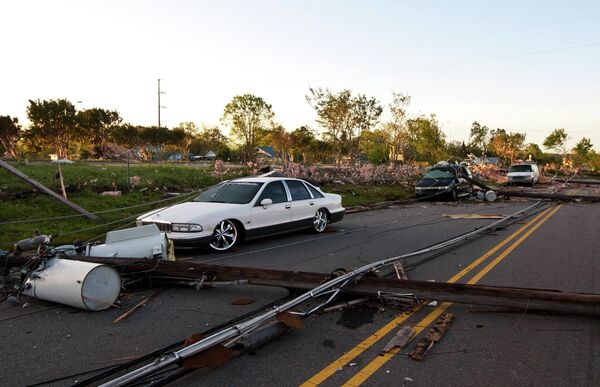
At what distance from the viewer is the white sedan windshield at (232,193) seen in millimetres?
10328

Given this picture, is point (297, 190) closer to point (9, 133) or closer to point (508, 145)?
point (9, 133)

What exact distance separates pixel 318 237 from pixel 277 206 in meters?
1.30

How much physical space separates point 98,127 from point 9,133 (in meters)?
10.1

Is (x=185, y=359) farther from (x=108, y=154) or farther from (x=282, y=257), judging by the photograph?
(x=108, y=154)

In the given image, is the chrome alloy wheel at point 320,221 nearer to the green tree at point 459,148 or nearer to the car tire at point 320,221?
the car tire at point 320,221

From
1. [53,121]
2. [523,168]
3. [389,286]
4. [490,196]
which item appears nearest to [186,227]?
[389,286]

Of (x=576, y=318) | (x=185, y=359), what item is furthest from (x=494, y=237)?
(x=185, y=359)

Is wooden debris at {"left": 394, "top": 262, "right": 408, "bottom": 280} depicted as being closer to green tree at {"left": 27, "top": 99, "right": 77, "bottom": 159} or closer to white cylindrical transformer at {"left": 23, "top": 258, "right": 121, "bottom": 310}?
white cylindrical transformer at {"left": 23, "top": 258, "right": 121, "bottom": 310}

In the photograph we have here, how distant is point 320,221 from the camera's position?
12.1m

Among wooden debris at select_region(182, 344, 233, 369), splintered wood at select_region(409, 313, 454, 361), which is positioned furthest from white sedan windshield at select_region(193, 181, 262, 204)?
wooden debris at select_region(182, 344, 233, 369)

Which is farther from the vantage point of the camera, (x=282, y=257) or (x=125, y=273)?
(x=282, y=257)

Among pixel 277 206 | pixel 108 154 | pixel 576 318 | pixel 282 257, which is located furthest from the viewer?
pixel 108 154

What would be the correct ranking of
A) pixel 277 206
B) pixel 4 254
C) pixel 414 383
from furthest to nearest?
1. pixel 277 206
2. pixel 4 254
3. pixel 414 383

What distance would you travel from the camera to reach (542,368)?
406 centimetres
